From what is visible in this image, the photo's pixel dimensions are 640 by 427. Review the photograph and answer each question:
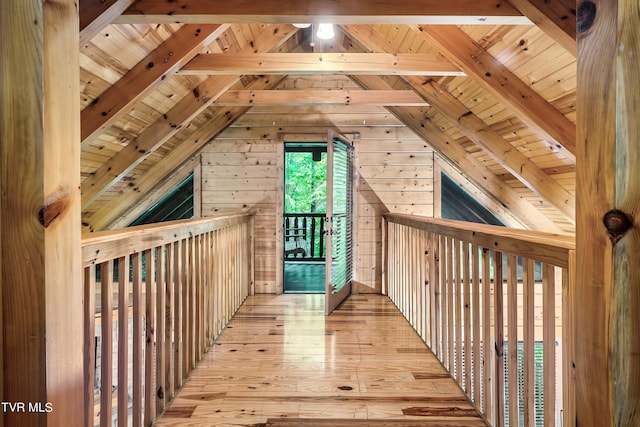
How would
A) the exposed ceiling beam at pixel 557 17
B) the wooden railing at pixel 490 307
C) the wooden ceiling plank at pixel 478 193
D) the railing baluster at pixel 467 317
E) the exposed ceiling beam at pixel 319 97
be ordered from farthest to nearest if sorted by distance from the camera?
the wooden ceiling plank at pixel 478 193 → the exposed ceiling beam at pixel 319 97 → the railing baluster at pixel 467 317 → the exposed ceiling beam at pixel 557 17 → the wooden railing at pixel 490 307

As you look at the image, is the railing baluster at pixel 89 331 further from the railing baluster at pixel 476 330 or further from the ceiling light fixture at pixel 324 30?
the ceiling light fixture at pixel 324 30

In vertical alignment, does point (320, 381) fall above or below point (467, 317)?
below

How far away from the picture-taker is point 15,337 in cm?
80

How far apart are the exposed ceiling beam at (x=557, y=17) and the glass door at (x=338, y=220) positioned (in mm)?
2062

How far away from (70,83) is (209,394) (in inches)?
74.3

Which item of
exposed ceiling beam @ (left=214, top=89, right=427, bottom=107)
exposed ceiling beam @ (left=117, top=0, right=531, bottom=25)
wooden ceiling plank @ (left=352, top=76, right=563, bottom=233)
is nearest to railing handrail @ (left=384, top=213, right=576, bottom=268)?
exposed ceiling beam @ (left=117, top=0, right=531, bottom=25)

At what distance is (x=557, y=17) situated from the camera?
198 centimetres

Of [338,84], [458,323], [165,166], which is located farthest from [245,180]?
[458,323]

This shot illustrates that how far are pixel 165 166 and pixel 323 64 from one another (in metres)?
2.35

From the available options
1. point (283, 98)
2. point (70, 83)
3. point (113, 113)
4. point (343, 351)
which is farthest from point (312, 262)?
point (70, 83)

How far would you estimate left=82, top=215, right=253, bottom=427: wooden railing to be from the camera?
4.80 feet

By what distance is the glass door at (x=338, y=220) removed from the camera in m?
3.89

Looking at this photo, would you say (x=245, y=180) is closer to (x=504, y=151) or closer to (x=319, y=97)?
(x=319, y=97)

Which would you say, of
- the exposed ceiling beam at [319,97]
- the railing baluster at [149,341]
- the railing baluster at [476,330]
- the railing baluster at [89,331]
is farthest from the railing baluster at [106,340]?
the exposed ceiling beam at [319,97]
